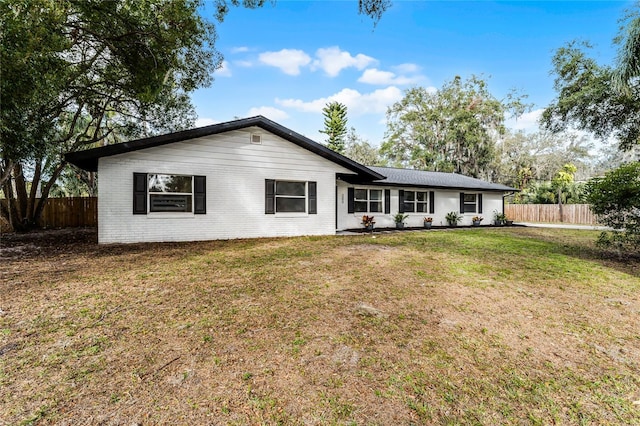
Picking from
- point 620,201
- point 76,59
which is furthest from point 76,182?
point 620,201

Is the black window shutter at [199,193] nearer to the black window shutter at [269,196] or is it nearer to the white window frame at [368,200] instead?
the black window shutter at [269,196]

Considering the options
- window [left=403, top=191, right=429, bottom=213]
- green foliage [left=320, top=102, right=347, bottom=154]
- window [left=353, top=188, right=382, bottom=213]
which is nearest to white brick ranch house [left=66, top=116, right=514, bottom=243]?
window [left=353, top=188, right=382, bottom=213]

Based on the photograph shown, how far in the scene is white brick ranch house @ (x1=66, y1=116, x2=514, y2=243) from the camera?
26.9 ft

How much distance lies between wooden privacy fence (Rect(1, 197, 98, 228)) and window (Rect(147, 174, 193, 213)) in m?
8.66

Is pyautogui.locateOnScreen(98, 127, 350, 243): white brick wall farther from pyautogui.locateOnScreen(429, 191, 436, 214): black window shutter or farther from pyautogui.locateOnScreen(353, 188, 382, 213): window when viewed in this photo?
pyautogui.locateOnScreen(429, 191, 436, 214): black window shutter

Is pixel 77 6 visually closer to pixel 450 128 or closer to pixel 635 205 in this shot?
pixel 635 205

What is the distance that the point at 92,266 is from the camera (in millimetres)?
5383

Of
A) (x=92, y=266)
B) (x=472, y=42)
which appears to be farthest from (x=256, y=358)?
(x=472, y=42)

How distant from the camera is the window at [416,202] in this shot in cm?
1454

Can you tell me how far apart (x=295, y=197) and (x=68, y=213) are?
12077 millimetres

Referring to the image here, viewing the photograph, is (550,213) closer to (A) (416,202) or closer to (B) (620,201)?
(A) (416,202)

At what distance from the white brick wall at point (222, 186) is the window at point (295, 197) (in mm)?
260

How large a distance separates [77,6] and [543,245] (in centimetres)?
1371

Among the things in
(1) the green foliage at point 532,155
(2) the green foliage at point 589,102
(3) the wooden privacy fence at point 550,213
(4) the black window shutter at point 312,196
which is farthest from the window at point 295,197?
(1) the green foliage at point 532,155
